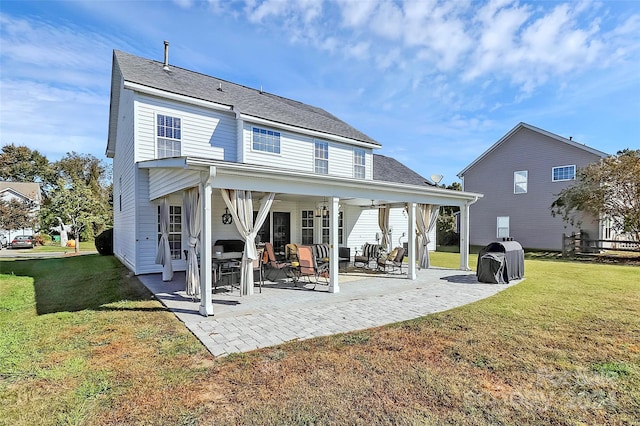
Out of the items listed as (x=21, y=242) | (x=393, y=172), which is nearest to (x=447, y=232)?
(x=393, y=172)

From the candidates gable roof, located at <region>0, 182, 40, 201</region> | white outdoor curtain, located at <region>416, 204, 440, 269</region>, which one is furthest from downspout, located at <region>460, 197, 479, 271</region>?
gable roof, located at <region>0, 182, 40, 201</region>

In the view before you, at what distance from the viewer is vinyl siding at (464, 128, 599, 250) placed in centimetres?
1948

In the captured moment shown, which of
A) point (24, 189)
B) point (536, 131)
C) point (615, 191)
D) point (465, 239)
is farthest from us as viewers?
point (24, 189)

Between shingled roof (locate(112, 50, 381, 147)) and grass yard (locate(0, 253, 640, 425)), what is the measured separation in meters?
7.76

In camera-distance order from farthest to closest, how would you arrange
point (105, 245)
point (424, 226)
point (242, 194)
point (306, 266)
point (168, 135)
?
point (105, 245)
point (424, 226)
point (168, 135)
point (306, 266)
point (242, 194)

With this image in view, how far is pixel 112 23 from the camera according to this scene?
1037 centimetres

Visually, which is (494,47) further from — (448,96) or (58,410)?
(58,410)

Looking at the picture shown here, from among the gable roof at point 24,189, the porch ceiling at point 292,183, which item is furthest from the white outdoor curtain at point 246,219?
the gable roof at point 24,189

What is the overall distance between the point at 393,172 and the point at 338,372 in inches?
634

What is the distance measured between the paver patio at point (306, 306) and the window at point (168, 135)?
13.6 ft

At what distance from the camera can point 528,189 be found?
20.8 metres

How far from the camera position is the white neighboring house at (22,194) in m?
28.3

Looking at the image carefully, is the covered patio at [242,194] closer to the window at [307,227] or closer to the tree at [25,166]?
the window at [307,227]

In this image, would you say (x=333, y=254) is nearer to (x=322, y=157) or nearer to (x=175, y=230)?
(x=175, y=230)
